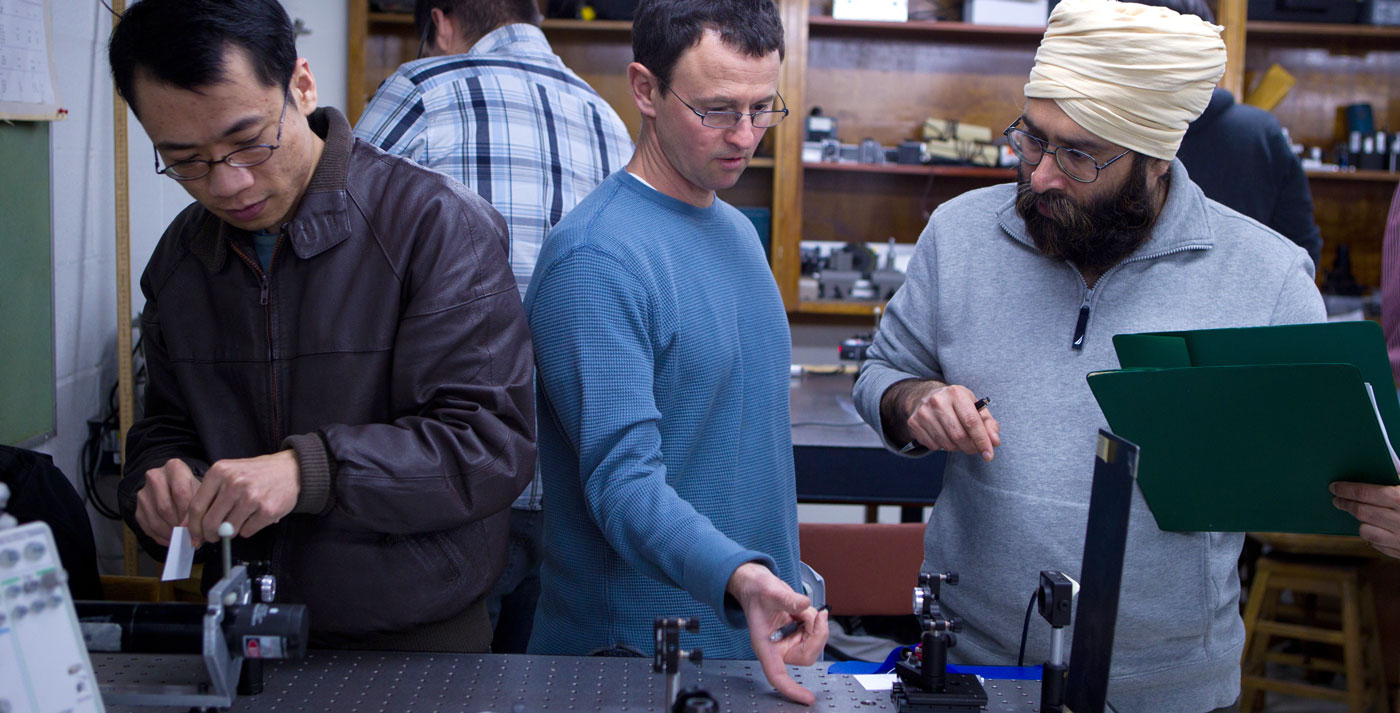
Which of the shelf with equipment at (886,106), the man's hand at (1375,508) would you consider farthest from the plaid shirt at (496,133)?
the shelf with equipment at (886,106)

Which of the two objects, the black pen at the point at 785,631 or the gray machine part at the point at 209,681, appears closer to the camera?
the gray machine part at the point at 209,681

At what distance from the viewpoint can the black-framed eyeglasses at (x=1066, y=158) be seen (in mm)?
1367

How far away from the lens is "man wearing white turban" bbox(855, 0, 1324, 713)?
51.6 inches

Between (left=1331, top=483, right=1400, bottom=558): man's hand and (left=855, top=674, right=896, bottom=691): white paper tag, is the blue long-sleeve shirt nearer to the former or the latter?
(left=855, top=674, right=896, bottom=691): white paper tag

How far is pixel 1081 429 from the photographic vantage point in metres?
1.34

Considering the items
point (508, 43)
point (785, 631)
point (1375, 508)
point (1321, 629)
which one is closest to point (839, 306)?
point (1321, 629)

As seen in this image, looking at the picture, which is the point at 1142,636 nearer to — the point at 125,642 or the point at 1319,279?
the point at 125,642

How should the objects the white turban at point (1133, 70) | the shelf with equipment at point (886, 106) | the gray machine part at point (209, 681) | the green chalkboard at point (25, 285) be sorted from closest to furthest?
the gray machine part at point (209, 681)
the white turban at point (1133, 70)
the green chalkboard at point (25, 285)
the shelf with equipment at point (886, 106)

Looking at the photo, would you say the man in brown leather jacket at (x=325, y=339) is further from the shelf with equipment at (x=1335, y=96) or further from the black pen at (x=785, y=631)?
the shelf with equipment at (x=1335, y=96)

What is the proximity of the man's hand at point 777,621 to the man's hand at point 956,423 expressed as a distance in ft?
1.06

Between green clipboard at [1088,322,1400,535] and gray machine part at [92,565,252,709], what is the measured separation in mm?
852

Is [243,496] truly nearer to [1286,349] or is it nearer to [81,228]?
[1286,349]

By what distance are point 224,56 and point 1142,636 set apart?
1216 mm

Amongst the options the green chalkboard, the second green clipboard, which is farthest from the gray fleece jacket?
the green chalkboard
